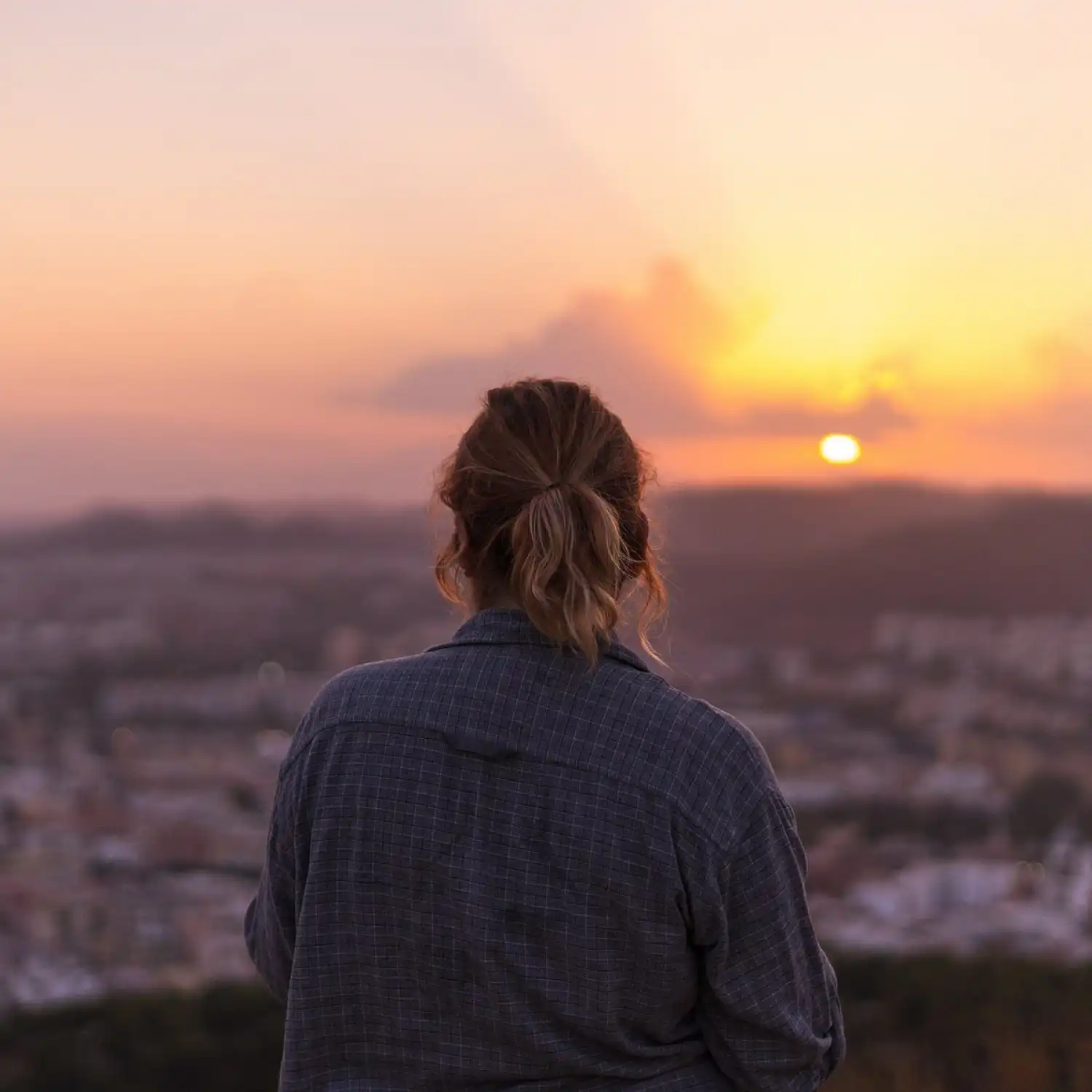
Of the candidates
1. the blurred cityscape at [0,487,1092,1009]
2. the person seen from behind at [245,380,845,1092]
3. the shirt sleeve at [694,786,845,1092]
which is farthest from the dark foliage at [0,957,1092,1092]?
the blurred cityscape at [0,487,1092,1009]

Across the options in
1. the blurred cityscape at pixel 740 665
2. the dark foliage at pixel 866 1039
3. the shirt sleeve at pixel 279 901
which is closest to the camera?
the shirt sleeve at pixel 279 901

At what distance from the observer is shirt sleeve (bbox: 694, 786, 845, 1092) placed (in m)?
1.52

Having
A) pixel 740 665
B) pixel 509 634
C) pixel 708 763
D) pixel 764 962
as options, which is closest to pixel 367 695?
pixel 509 634

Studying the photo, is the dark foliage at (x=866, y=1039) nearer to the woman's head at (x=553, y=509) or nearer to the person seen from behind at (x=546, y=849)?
the person seen from behind at (x=546, y=849)

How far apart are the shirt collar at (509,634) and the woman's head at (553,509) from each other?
0.07ft

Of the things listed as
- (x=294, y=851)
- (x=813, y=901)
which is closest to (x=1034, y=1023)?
(x=294, y=851)

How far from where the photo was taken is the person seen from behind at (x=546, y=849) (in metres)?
1.49

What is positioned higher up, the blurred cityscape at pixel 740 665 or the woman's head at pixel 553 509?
the woman's head at pixel 553 509

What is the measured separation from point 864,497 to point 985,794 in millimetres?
3299

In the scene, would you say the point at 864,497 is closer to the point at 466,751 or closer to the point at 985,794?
the point at 985,794

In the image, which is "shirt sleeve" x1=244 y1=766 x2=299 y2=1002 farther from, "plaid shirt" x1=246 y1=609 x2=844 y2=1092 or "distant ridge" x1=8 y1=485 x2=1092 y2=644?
"distant ridge" x1=8 y1=485 x2=1092 y2=644

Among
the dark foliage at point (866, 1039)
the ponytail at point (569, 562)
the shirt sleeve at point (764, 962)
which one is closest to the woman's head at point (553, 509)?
the ponytail at point (569, 562)

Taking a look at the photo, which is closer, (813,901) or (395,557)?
(813,901)

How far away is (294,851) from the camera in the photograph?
1.65 meters
